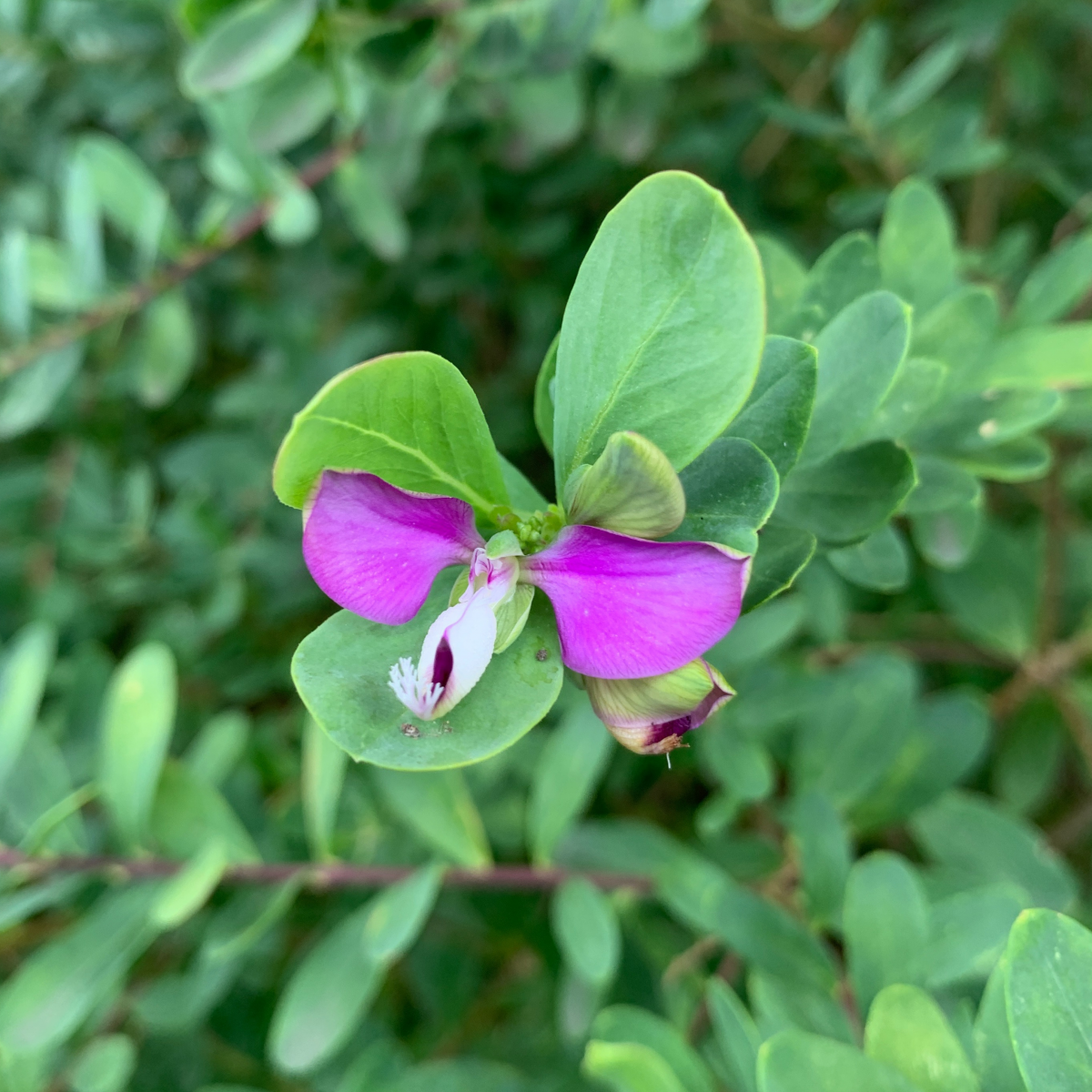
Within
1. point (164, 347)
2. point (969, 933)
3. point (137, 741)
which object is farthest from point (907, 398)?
point (164, 347)

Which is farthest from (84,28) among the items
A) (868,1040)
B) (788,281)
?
(868,1040)

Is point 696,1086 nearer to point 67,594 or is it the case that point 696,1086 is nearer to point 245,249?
point 67,594

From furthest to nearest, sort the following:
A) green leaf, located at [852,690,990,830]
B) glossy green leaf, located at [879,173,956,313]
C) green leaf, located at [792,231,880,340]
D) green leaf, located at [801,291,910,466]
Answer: green leaf, located at [852,690,990,830] → glossy green leaf, located at [879,173,956,313] → green leaf, located at [792,231,880,340] → green leaf, located at [801,291,910,466]

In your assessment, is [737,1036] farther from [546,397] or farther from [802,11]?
[802,11]

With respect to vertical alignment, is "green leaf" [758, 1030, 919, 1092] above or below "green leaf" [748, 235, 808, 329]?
below

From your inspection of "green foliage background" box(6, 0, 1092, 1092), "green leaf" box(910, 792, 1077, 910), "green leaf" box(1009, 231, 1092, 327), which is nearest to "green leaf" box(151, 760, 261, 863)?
"green foliage background" box(6, 0, 1092, 1092)

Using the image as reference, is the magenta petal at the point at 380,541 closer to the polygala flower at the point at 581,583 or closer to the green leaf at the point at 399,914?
the polygala flower at the point at 581,583

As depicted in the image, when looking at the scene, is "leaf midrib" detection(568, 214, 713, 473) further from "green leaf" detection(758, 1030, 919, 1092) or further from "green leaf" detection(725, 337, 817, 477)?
"green leaf" detection(758, 1030, 919, 1092)
